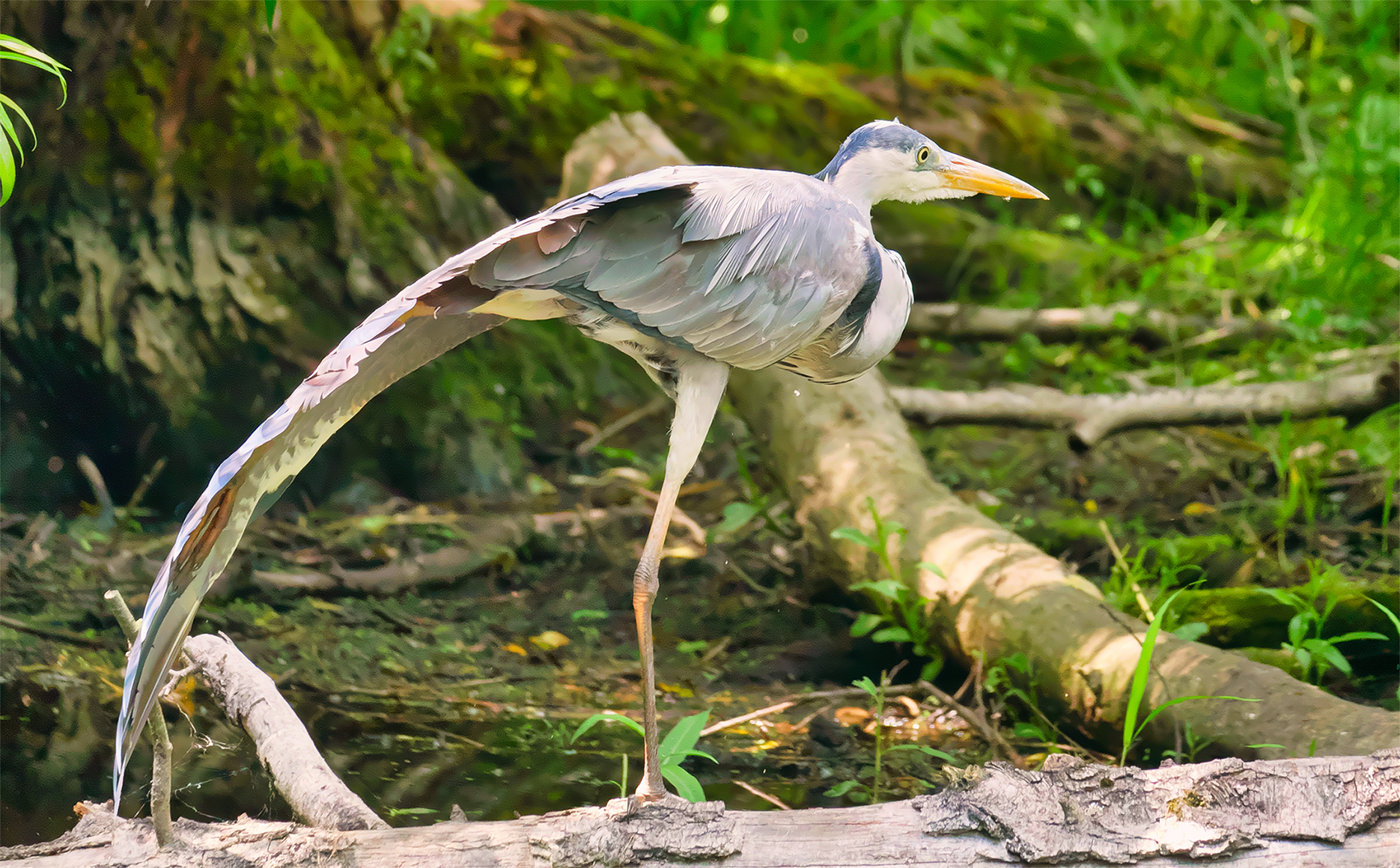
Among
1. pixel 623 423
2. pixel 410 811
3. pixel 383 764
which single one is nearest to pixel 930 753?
pixel 410 811

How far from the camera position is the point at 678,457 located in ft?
7.19

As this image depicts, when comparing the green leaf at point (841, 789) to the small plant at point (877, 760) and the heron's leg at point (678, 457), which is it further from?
the heron's leg at point (678, 457)

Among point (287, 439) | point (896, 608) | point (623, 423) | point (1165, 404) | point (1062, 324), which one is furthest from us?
point (1062, 324)

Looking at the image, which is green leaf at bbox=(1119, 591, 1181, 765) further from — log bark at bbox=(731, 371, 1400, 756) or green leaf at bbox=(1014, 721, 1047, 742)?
green leaf at bbox=(1014, 721, 1047, 742)

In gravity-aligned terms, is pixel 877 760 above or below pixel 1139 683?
below

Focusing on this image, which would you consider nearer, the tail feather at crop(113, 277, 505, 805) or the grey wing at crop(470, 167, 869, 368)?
the tail feather at crop(113, 277, 505, 805)

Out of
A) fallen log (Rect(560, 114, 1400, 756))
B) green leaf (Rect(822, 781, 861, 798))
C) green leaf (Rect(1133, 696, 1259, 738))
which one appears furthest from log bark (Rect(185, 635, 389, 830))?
fallen log (Rect(560, 114, 1400, 756))

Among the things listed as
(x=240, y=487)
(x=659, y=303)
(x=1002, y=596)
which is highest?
(x=659, y=303)

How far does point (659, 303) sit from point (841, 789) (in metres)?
1.27

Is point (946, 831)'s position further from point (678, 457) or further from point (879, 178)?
point (879, 178)

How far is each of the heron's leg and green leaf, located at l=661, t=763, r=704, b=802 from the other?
0.03m

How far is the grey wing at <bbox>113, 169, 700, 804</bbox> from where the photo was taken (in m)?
1.67

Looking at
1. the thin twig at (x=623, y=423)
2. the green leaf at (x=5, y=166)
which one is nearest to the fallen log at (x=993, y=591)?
the thin twig at (x=623, y=423)

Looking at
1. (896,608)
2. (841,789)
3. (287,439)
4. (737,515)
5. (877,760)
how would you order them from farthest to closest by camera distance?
(737,515) → (896,608) → (877,760) → (841,789) → (287,439)
